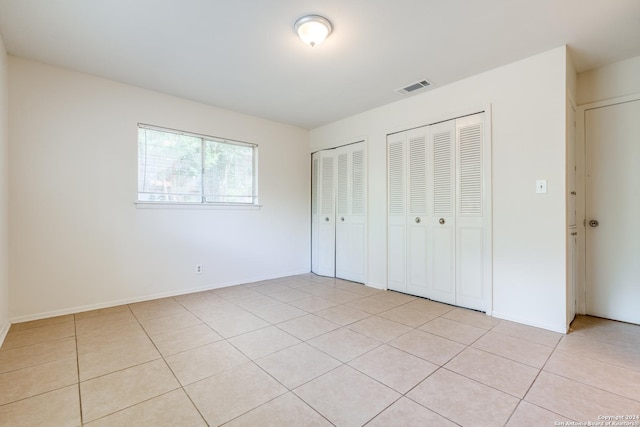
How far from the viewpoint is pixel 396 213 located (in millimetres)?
3865

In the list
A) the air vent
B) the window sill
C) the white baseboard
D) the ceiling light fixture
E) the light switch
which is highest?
A: the air vent

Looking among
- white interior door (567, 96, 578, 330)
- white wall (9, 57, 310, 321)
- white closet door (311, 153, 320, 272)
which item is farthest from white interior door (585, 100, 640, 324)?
white wall (9, 57, 310, 321)

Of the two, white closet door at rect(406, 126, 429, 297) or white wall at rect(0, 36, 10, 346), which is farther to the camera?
white closet door at rect(406, 126, 429, 297)

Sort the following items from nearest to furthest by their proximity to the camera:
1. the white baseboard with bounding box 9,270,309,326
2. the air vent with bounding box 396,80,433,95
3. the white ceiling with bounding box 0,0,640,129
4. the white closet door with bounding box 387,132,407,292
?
the white ceiling with bounding box 0,0,640,129 → the white baseboard with bounding box 9,270,309,326 → the air vent with bounding box 396,80,433,95 → the white closet door with bounding box 387,132,407,292

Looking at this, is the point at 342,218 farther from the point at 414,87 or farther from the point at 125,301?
the point at 125,301

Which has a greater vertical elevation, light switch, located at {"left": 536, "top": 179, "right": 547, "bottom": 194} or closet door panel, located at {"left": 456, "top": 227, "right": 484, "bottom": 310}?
light switch, located at {"left": 536, "top": 179, "right": 547, "bottom": 194}

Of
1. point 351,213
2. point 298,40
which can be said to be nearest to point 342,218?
point 351,213

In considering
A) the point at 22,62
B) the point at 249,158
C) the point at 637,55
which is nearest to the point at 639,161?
the point at 637,55

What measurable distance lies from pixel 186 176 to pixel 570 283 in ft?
14.6

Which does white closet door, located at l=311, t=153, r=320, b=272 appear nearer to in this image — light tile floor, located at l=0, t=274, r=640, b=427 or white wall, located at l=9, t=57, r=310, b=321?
white wall, located at l=9, t=57, r=310, b=321

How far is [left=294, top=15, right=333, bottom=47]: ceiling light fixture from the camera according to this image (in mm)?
2197

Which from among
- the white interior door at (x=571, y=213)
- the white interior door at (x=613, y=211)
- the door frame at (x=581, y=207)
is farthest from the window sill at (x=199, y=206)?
the white interior door at (x=613, y=211)

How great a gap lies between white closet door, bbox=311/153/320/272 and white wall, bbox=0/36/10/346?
373 centimetres

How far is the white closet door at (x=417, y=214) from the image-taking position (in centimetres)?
356
